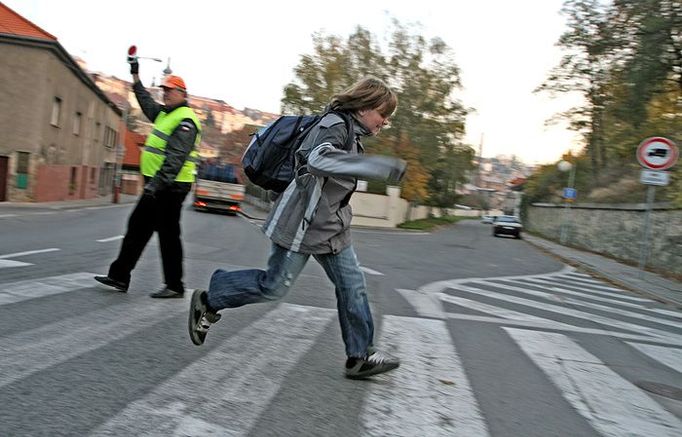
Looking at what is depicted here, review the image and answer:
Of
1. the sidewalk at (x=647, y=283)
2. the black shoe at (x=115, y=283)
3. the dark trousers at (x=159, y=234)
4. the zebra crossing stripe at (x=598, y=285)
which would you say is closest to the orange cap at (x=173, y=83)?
the dark trousers at (x=159, y=234)

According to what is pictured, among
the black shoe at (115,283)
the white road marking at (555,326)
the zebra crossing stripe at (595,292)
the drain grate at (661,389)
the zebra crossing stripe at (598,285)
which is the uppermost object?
the black shoe at (115,283)

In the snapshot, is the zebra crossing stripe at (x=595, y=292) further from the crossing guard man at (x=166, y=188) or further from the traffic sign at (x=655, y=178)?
the crossing guard man at (x=166, y=188)

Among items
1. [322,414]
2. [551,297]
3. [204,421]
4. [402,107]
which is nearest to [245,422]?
[204,421]

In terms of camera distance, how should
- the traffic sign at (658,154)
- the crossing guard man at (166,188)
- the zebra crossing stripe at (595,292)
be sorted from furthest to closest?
the traffic sign at (658,154) → the zebra crossing stripe at (595,292) → the crossing guard man at (166,188)

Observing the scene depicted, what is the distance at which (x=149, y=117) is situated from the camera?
565 centimetres

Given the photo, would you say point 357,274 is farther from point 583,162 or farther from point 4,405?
point 583,162

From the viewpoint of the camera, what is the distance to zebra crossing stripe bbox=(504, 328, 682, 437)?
333 centimetres

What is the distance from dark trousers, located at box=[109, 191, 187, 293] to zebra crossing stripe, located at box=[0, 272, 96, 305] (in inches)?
15.9

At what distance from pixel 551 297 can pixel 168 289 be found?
18.9ft

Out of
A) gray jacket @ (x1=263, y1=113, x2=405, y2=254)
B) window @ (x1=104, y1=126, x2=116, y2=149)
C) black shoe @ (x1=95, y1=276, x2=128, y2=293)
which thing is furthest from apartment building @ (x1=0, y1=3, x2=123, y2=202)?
gray jacket @ (x1=263, y1=113, x2=405, y2=254)

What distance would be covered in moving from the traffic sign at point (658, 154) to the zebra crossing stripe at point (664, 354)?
858 centimetres

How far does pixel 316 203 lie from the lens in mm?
3430

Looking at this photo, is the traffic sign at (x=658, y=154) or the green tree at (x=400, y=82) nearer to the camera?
the traffic sign at (x=658, y=154)

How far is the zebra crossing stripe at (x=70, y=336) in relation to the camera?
10.8 ft
